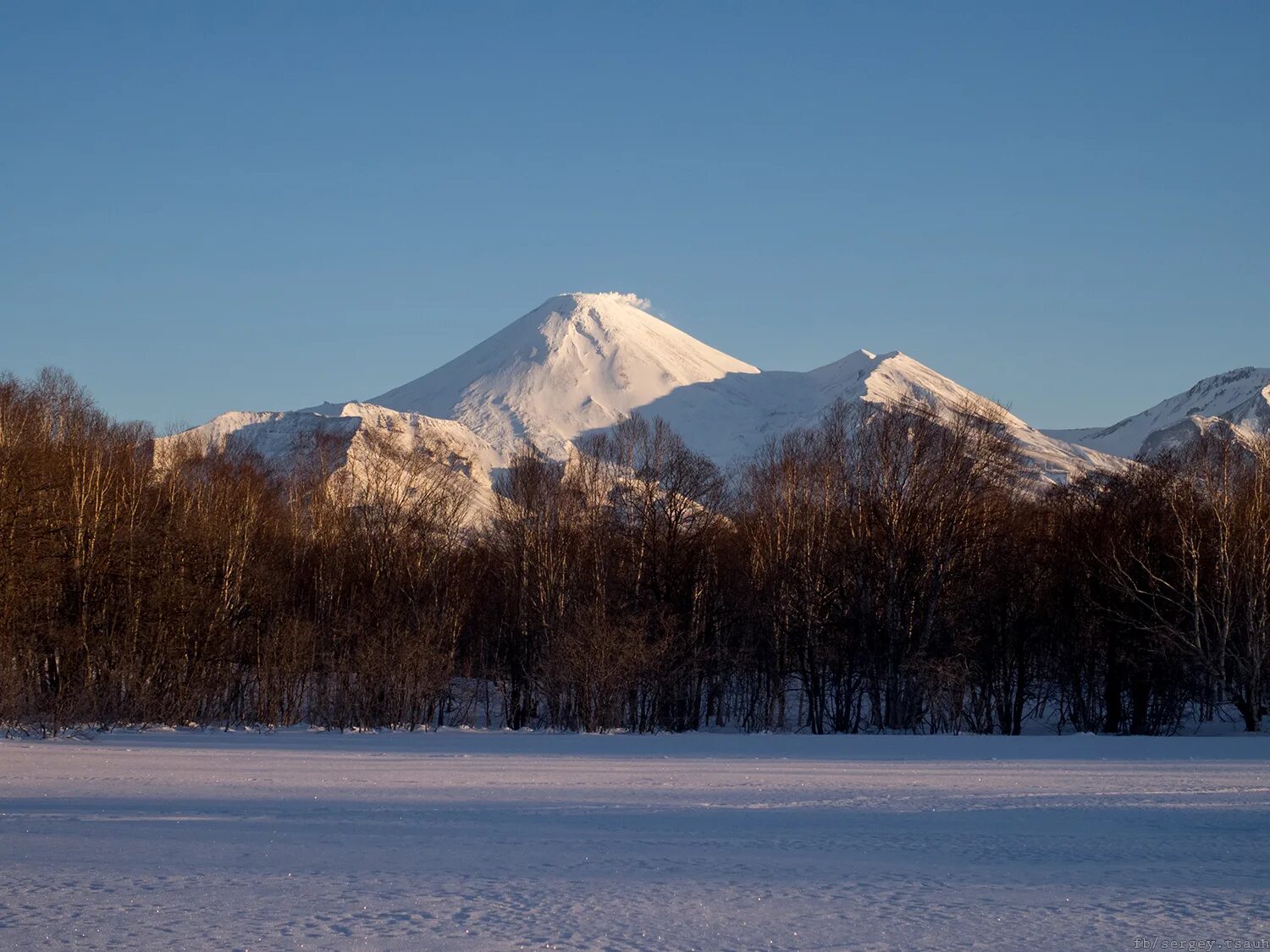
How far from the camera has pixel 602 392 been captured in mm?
153750

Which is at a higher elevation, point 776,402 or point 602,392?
point 776,402

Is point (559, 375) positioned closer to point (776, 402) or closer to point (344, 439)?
point (776, 402)

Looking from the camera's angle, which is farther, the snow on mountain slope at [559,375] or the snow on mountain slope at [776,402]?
the snow on mountain slope at [776,402]

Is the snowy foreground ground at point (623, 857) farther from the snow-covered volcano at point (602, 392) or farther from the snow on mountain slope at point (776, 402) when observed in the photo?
the snow on mountain slope at point (776, 402)

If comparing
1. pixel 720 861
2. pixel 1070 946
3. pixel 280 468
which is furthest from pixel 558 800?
pixel 280 468

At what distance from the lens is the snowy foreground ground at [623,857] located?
777cm

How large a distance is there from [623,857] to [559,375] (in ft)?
476

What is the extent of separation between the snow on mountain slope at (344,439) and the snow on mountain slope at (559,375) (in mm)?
9796

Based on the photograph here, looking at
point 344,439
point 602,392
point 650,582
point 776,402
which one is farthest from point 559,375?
point 650,582

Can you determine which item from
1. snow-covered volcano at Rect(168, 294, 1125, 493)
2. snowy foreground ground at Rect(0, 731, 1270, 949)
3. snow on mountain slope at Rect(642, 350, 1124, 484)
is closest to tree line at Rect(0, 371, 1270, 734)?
snowy foreground ground at Rect(0, 731, 1270, 949)

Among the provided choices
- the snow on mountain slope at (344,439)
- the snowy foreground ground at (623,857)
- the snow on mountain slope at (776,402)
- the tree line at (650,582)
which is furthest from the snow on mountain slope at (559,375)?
the snowy foreground ground at (623,857)

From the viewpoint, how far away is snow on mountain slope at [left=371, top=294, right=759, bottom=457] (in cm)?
14412

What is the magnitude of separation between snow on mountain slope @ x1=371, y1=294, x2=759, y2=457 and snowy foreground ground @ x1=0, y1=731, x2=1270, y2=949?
11831 centimetres

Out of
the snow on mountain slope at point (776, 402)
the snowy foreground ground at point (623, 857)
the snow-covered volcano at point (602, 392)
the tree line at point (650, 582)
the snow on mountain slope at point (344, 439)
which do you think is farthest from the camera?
the snow on mountain slope at point (776, 402)
